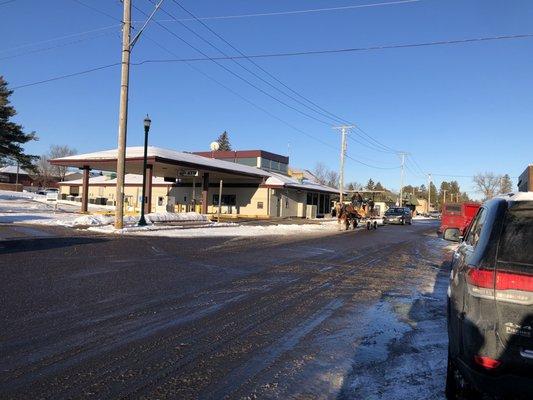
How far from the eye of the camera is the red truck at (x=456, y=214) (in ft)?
90.9

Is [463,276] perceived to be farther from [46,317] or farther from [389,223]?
[389,223]

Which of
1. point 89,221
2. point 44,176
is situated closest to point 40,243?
point 89,221

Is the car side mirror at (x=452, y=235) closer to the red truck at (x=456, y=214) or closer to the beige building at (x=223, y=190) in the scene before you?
the red truck at (x=456, y=214)

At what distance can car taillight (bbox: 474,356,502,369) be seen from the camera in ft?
11.5

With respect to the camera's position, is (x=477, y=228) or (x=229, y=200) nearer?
(x=477, y=228)

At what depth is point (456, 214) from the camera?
3073cm

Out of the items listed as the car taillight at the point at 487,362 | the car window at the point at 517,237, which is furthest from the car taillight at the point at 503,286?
the car taillight at the point at 487,362

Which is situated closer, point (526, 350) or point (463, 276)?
point (526, 350)

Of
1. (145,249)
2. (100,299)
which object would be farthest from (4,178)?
(100,299)

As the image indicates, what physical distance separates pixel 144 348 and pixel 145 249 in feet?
34.2

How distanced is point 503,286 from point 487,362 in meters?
0.55

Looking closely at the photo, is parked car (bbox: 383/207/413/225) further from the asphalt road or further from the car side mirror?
the car side mirror

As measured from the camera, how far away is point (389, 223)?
4794 centimetres

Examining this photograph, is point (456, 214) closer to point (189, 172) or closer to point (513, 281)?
point (189, 172)
